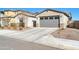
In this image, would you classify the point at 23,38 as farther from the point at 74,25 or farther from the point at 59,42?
the point at 74,25

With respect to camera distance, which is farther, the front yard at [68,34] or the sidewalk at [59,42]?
the front yard at [68,34]

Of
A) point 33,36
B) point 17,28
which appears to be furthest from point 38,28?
point 17,28

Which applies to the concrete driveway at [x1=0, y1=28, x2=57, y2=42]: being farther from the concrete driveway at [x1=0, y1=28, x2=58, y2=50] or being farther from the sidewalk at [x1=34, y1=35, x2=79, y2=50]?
the sidewalk at [x1=34, y1=35, x2=79, y2=50]

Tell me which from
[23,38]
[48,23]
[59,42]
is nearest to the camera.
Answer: [59,42]

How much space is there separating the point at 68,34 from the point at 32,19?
121cm

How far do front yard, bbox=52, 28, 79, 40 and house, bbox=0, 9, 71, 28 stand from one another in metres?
0.19

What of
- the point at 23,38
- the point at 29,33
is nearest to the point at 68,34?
the point at 29,33

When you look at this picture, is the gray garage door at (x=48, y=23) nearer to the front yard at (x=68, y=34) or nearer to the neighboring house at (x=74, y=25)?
the front yard at (x=68, y=34)

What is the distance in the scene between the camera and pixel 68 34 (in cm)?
573

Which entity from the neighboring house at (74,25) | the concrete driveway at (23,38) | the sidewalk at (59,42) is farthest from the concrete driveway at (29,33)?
the neighboring house at (74,25)

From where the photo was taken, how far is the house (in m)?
5.85

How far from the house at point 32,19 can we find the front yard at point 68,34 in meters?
0.19

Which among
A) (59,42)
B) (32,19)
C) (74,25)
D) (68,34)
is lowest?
(59,42)

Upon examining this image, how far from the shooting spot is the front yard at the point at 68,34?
18.5 feet
